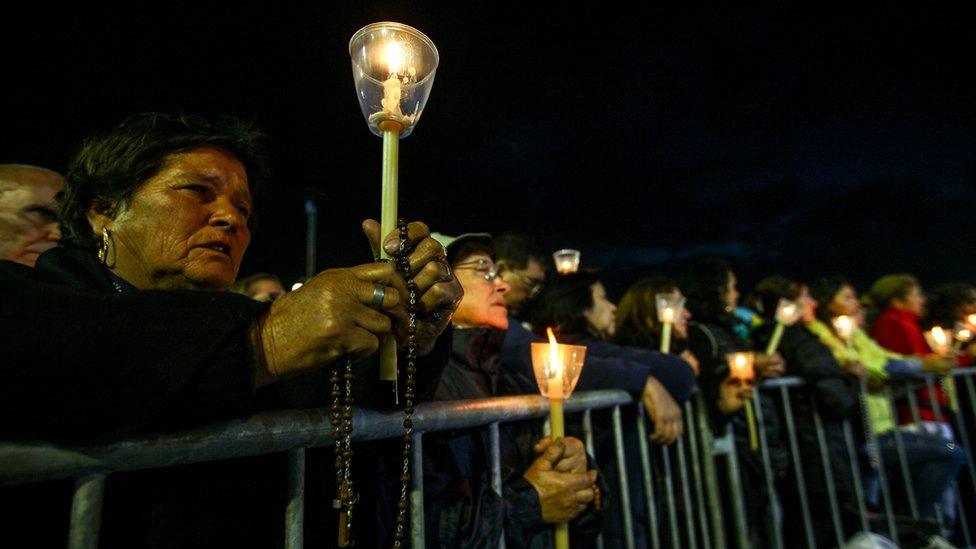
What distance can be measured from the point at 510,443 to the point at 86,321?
1761 mm

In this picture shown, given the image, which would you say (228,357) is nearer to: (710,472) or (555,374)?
(555,374)

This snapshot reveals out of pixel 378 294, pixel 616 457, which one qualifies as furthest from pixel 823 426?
pixel 378 294

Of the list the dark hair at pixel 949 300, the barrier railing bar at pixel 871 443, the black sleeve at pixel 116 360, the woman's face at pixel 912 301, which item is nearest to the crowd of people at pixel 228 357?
the black sleeve at pixel 116 360

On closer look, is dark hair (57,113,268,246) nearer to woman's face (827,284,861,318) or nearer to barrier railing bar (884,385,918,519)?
barrier railing bar (884,385,918,519)

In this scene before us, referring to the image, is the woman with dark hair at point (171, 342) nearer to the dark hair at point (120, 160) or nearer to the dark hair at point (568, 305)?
the dark hair at point (120, 160)

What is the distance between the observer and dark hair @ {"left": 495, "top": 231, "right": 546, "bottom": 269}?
4379 millimetres

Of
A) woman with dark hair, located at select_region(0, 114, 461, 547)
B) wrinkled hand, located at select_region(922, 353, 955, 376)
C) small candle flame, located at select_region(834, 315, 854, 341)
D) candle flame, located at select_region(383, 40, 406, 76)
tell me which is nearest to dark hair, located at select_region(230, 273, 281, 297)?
woman with dark hair, located at select_region(0, 114, 461, 547)

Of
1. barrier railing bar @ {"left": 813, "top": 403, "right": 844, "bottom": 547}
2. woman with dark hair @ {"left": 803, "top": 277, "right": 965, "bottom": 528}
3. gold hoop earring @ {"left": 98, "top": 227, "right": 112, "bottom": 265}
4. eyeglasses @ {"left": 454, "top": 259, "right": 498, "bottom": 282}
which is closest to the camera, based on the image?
gold hoop earring @ {"left": 98, "top": 227, "right": 112, "bottom": 265}

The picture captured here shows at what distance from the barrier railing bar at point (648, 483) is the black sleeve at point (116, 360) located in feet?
7.59

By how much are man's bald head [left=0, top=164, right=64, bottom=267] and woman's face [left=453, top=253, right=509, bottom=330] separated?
2.06m

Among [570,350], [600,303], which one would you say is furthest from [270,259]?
[570,350]

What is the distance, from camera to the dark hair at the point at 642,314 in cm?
434

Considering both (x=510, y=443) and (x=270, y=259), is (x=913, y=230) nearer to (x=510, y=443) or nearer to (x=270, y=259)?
(x=270, y=259)

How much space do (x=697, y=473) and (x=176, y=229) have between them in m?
3.40
